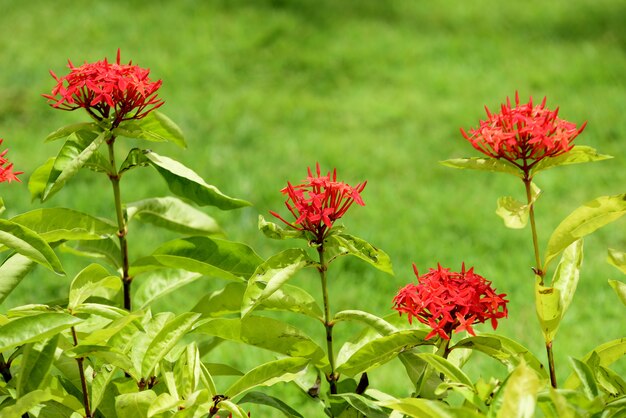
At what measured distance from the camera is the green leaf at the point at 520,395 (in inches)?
39.6

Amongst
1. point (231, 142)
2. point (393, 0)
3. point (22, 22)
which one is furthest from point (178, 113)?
point (393, 0)

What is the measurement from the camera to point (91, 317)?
4.90 ft

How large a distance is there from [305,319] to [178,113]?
1736 millimetres

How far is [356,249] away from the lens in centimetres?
130

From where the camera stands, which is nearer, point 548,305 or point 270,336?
point 548,305

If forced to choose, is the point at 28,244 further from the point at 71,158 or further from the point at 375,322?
the point at 375,322

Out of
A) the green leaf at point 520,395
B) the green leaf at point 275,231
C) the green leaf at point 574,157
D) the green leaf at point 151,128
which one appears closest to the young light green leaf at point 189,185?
the green leaf at point 151,128

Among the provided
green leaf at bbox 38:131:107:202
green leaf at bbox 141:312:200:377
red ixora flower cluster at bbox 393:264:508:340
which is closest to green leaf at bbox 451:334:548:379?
red ixora flower cluster at bbox 393:264:508:340

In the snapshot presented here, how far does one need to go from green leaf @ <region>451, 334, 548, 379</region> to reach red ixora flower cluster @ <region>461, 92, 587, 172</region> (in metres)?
0.25

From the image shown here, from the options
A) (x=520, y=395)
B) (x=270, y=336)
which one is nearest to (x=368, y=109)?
(x=270, y=336)

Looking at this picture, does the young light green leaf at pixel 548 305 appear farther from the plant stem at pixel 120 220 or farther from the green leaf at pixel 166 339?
the plant stem at pixel 120 220

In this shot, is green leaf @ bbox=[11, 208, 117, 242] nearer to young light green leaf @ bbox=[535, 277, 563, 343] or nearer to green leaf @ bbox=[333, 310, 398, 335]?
green leaf @ bbox=[333, 310, 398, 335]

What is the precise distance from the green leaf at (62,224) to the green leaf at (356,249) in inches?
16.5

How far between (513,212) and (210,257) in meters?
0.52
